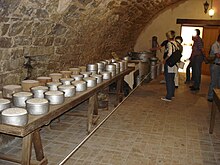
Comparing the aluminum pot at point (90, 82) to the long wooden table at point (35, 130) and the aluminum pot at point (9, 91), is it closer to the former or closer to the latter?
the long wooden table at point (35, 130)

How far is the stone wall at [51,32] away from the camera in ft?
9.24

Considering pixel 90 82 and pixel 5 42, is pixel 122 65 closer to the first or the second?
pixel 90 82

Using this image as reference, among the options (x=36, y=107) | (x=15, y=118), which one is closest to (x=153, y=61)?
(x=36, y=107)

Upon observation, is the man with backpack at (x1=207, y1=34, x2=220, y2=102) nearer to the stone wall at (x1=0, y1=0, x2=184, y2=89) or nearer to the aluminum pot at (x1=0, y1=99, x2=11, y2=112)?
the stone wall at (x1=0, y1=0, x2=184, y2=89)

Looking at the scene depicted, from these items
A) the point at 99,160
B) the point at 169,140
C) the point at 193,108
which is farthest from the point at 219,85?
the point at 99,160

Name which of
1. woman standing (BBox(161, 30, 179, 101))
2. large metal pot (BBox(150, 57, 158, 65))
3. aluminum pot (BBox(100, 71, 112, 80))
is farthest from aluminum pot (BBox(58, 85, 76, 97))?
large metal pot (BBox(150, 57, 158, 65))

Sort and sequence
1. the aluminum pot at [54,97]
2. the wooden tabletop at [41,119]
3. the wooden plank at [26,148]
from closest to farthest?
1. the wooden tabletop at [41,119]
2. the wooden plank at [26,148]
3. the aluminum pot at [54,97]

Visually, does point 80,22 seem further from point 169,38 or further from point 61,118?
point 169,38

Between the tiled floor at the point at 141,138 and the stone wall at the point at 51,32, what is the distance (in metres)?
0.95

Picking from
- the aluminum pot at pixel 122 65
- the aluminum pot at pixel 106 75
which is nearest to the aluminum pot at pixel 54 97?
the aluminum pot at pixel 106 75

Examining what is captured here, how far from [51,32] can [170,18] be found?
6993mm

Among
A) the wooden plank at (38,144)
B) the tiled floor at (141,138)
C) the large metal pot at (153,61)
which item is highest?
the large metal pot at (153,61)

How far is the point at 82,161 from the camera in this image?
2848mm

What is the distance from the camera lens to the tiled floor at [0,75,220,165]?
2951 mm
